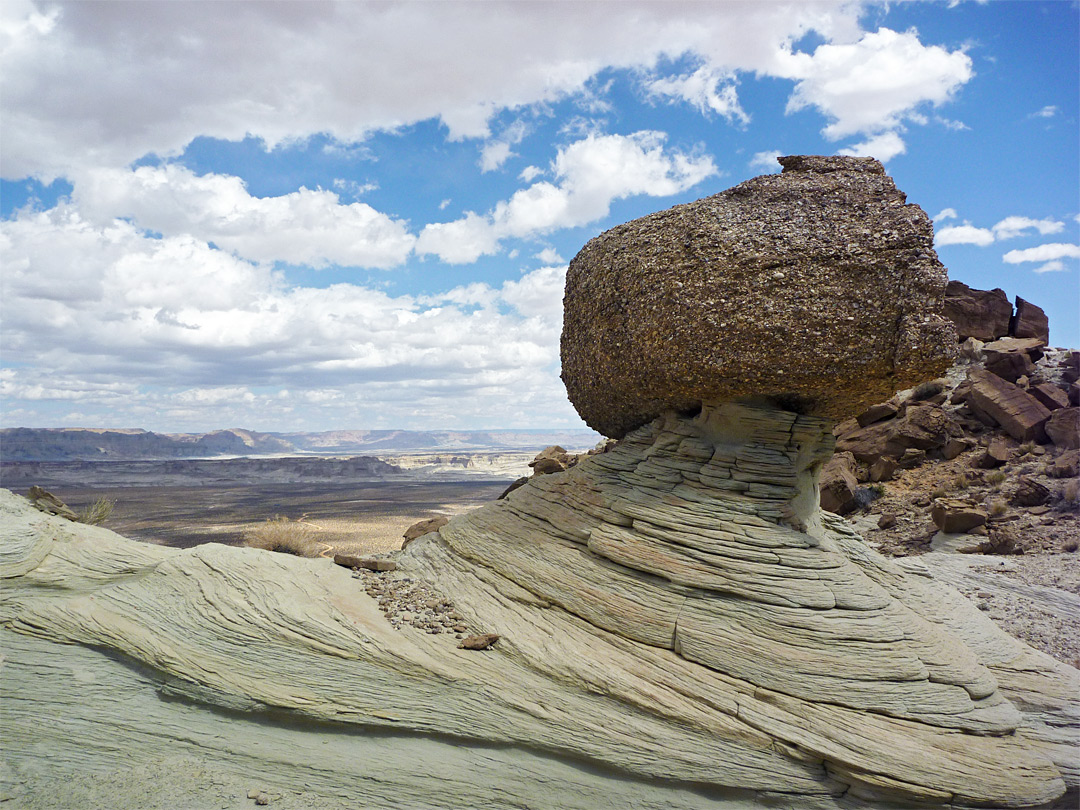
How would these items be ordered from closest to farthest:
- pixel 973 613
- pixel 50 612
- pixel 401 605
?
pixel 50 612 → pixel 401 605 → pixel 973 613

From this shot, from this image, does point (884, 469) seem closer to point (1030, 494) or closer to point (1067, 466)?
point (1030, 494)

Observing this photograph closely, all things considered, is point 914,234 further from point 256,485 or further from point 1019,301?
point 256,485

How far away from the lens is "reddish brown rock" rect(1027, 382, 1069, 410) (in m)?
15.7

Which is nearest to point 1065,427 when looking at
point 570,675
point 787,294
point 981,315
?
point 981,315

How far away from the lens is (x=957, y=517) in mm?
13141

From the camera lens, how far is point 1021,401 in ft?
52.2

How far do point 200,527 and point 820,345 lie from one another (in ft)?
98.1

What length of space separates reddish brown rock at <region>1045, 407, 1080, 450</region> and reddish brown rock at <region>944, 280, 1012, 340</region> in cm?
607

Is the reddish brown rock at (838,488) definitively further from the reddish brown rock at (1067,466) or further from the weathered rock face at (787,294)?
the weathered rock face at (787,294)

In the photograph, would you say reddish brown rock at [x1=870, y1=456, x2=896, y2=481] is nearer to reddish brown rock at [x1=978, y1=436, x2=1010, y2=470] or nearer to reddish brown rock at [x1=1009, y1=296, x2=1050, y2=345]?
reddish brown rock at [x1=978, y1=436, x2=1010, y2=470]

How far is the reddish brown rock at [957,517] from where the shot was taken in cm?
1310

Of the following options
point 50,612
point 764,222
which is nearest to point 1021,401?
point 764,222

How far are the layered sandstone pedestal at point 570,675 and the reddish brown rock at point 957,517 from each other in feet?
23.3

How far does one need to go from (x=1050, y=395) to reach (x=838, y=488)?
6.21 metres
